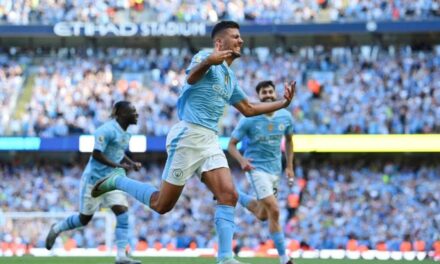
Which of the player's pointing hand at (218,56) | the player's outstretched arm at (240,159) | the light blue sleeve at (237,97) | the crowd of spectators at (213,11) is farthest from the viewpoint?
the crowd of spectators at (213,11)

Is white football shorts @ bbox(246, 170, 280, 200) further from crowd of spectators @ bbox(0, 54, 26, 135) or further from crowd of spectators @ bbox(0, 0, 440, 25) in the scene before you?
crowd of spectators @ bbox(0, 0, 440, 25)

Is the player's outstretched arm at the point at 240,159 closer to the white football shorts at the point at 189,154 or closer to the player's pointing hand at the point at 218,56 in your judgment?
the white football shorts at the point at 189,154

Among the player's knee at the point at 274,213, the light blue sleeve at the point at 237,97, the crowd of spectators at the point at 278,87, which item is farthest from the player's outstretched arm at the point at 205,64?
the crowd of spectators at the point at 278,87

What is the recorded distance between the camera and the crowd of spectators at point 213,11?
33000mm

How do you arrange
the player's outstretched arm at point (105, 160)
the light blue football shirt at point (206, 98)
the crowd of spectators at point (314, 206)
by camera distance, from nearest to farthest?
the light blue football shirt at point (206, 98)
the player's outstretched arm at point (105, 160)
the crowd of spectators at point (314, 206)

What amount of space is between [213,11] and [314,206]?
9127 mm

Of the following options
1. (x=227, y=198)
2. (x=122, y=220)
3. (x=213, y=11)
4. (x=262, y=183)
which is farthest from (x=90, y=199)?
(x=213, y=11)

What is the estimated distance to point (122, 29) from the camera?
1334 inches

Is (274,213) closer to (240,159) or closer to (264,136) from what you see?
(240,159)

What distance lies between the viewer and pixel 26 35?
34.3m

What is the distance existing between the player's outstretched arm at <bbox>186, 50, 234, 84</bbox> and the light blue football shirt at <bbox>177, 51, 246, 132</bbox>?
0.60 feet

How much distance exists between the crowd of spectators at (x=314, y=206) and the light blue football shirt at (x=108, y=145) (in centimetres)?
1037

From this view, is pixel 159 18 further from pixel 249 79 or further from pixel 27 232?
pixel 27 232

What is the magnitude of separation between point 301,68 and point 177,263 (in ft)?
Result: 62.6
